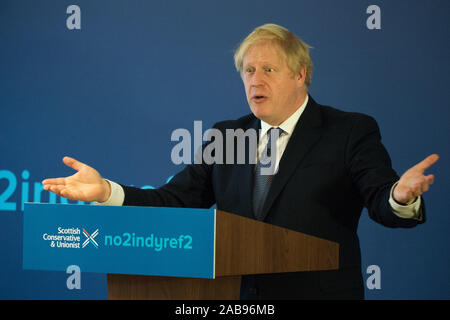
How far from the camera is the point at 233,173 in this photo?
183 cm

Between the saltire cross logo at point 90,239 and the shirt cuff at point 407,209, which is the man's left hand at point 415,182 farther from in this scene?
the saltire cross logo at point 90,239

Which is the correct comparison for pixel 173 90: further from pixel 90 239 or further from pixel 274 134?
pixel 90 239

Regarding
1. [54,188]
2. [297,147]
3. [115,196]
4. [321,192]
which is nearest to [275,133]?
[297,147]

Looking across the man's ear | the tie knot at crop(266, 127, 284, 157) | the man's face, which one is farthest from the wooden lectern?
the man's ear

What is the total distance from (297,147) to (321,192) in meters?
0.17

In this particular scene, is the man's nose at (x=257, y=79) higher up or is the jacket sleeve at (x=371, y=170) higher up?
the man's nose at (x=257, y=79)

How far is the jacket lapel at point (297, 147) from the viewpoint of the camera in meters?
1.67

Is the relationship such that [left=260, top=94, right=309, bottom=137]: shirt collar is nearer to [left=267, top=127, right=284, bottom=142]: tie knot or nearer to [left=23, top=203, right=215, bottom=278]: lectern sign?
[left=267, top=127, right=284, bottom=142]: tie knot

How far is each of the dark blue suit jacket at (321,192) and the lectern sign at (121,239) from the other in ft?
1.50

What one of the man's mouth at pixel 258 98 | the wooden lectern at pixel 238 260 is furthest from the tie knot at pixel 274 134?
the wooden lectern at pixel 238 260

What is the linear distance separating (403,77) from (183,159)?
1.36 m

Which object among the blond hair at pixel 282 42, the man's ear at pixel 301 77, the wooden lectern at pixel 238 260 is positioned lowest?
the wooden lectern at pixel 238 260

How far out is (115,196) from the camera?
1588 mm
